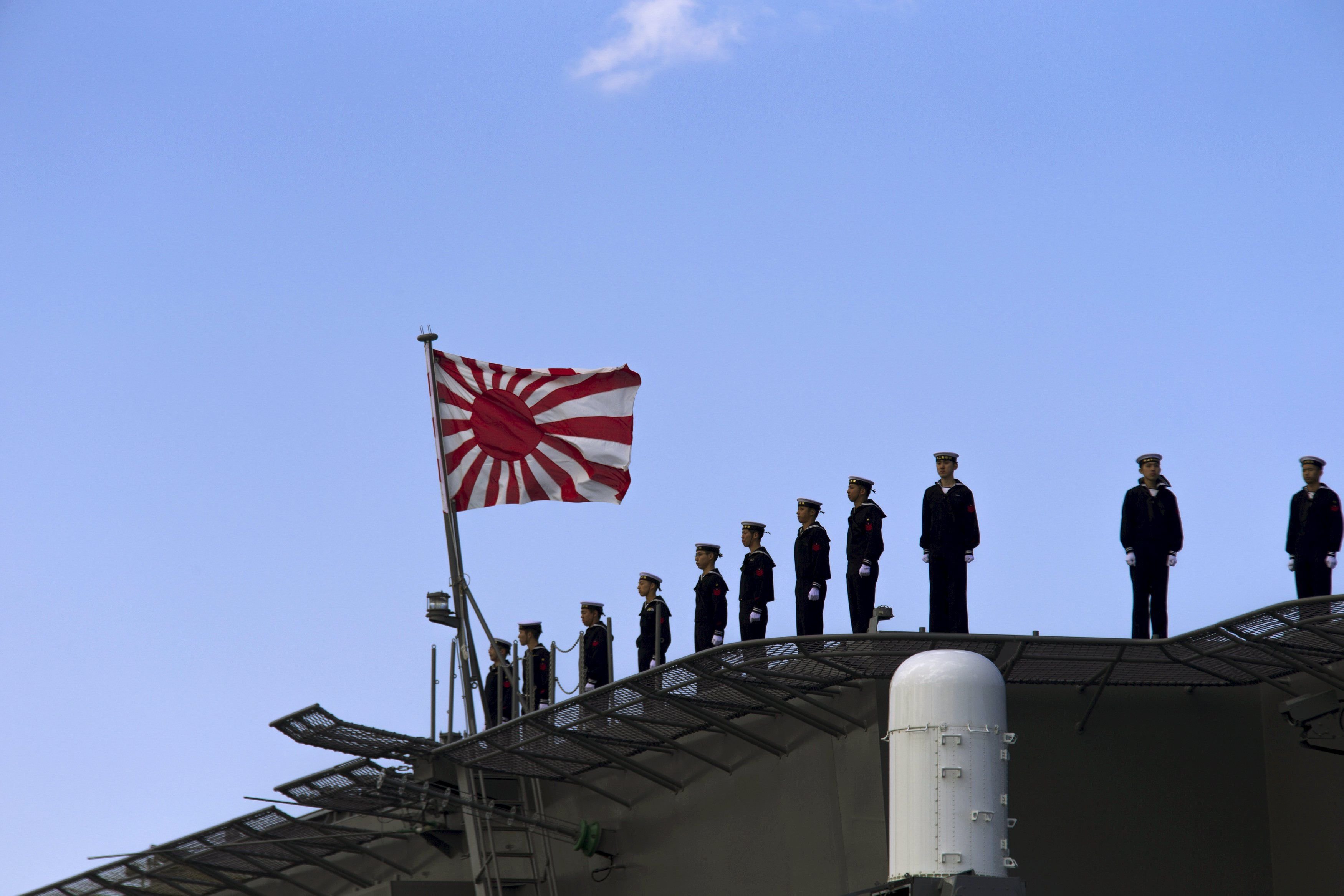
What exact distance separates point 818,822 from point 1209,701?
4733 mm

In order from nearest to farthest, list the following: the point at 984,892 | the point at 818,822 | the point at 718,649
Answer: the point at 984,892 < the point at 718,649 < the point at 818,822

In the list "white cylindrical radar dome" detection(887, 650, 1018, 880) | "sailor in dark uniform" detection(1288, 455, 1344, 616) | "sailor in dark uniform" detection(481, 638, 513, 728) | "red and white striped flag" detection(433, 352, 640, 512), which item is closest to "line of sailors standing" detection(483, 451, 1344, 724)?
"sailor in dark uniform" detection(1288, 455, 1344, 616)

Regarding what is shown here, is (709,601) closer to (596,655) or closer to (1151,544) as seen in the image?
(596,655)

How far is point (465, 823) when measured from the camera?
21703 millimetres

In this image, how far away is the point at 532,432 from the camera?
21.3m

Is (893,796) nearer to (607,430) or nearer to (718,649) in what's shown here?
(718,649)

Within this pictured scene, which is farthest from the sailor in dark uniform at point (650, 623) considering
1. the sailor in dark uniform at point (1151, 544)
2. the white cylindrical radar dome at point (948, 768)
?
the white cylindrical radar dome at point (948, 768)

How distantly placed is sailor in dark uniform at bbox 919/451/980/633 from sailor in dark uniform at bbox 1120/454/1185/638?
1685 mm

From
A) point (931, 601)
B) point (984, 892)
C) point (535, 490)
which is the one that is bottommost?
point (984, 892)

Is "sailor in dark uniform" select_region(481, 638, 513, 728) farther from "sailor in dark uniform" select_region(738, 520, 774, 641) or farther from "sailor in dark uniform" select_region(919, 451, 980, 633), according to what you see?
"sailor in dark uniform" select_region(919, 451, 980, 633)

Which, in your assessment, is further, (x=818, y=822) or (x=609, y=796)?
(x=609, y=796)

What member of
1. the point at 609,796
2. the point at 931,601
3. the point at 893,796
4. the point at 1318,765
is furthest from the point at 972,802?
the point at 609,796

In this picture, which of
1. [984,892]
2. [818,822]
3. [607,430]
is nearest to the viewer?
[984,892]

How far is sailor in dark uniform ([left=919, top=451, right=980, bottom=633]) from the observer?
18.6 metres
